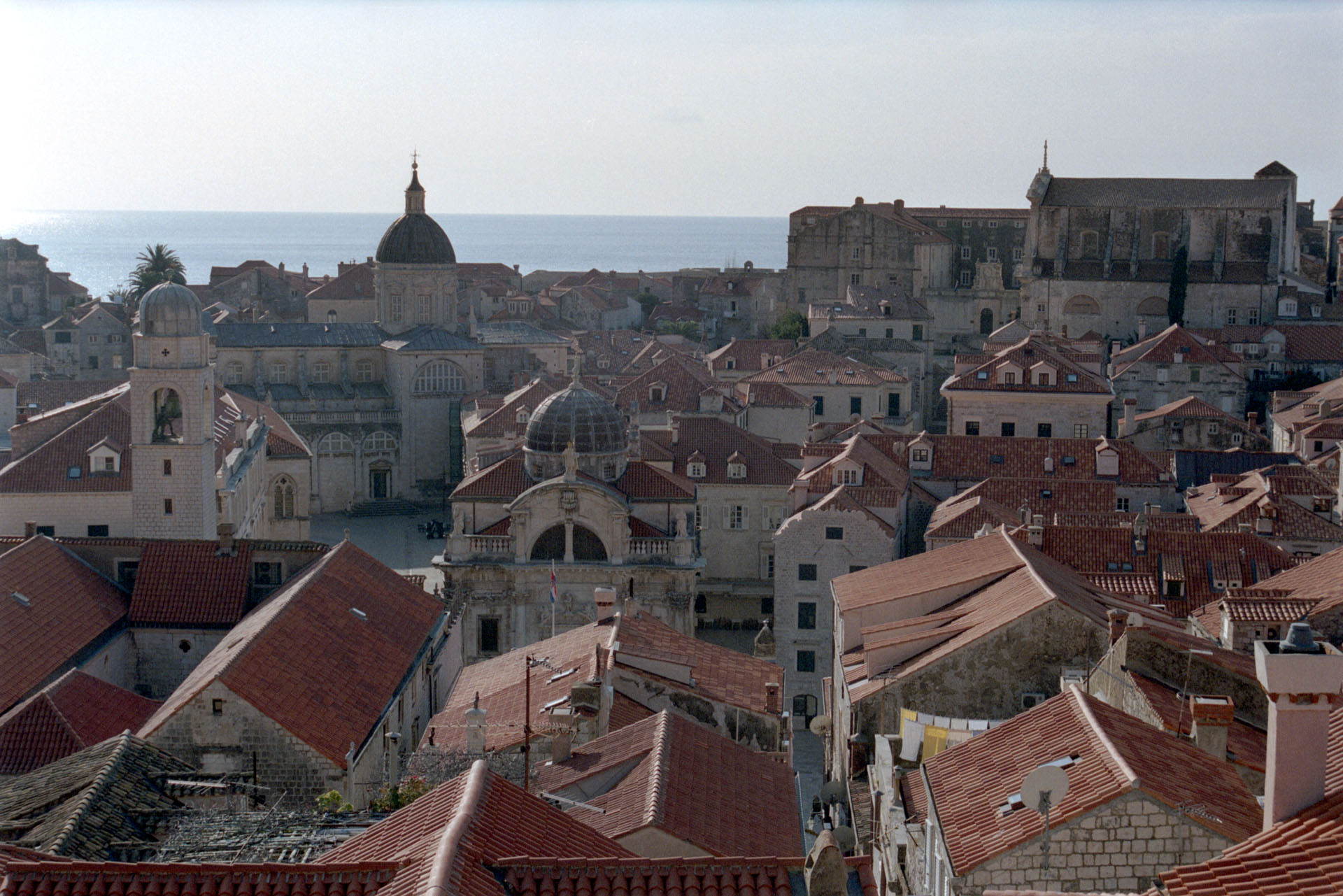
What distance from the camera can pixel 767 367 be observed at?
8038 cm

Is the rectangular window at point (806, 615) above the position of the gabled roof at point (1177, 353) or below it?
below

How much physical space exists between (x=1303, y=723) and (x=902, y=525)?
3511 centimetres

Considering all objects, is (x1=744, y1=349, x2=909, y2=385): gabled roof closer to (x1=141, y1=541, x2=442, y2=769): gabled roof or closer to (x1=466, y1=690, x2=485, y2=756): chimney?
(x1=141, y1=541, x2=442, y2=769): gabled roof

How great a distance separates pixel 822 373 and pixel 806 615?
103ft

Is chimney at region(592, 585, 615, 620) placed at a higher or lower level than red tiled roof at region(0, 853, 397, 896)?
lower

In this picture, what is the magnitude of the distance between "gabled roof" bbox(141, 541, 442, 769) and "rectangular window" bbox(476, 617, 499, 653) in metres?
5.57

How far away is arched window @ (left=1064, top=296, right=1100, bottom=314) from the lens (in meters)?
90.6

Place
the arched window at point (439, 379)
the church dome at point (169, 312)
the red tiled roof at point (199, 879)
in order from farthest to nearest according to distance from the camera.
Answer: the arched window at point (439, 379)
the church dome at point (169, 312)
the red tiled roof at point (199, 879)

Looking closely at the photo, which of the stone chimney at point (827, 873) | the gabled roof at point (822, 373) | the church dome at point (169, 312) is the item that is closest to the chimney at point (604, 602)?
the church dome at point (169, 312)

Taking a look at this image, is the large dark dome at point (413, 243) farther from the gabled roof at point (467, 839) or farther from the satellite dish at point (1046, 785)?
the satellite dish at point (1046, 785)

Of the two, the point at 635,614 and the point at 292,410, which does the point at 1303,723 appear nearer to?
the point at 635,614

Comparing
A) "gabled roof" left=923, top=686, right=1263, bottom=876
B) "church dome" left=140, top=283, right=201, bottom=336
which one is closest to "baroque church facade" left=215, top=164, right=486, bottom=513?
"church dome" left=140, top=283, right=201, bottom=336

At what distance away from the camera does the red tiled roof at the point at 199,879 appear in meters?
15.0

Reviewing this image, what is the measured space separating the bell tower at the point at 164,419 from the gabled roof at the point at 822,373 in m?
33.5
